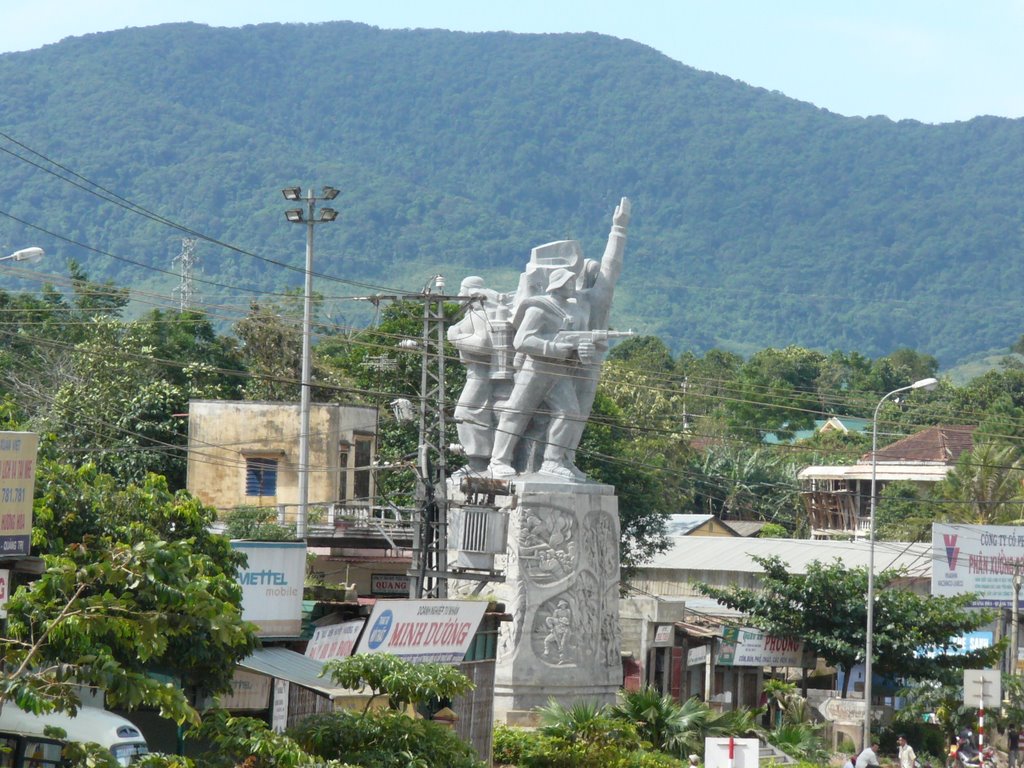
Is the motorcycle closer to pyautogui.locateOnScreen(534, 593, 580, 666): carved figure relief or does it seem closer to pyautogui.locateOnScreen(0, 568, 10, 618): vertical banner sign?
pyautogui.locateOnScreen(534, 593, 580, 666): carved figure relief

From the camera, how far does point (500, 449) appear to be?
32188mm

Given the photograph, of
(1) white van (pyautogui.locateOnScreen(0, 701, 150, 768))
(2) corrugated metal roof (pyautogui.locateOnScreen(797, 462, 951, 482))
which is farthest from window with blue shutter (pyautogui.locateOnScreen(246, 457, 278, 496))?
(2) corrugated metal roof (pyautogui.locateOnScreen(797, 462, 951, 482))

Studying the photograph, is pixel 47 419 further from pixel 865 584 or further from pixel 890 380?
pixel 890 380

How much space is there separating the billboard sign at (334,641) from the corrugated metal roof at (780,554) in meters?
30.3

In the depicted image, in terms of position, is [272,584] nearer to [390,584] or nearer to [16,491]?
[16,491]

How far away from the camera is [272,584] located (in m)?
22.3

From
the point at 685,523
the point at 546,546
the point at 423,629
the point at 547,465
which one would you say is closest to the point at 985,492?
the point at 685,523

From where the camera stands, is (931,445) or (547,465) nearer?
(547,465)

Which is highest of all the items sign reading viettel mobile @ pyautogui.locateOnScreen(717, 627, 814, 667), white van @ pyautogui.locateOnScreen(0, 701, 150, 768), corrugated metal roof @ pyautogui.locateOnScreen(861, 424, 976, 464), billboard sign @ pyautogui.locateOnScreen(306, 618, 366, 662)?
corrugated metal roof @ pyautogui.locateOnScreen(861, 424, 976, 464)

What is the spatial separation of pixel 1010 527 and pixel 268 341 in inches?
1169

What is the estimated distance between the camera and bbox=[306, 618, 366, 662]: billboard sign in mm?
22891

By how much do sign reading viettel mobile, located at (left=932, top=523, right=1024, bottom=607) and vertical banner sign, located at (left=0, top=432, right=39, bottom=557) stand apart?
33829mm

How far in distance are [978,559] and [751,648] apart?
10.7 m

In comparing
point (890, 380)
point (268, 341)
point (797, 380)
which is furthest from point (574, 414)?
point (890, 380)
